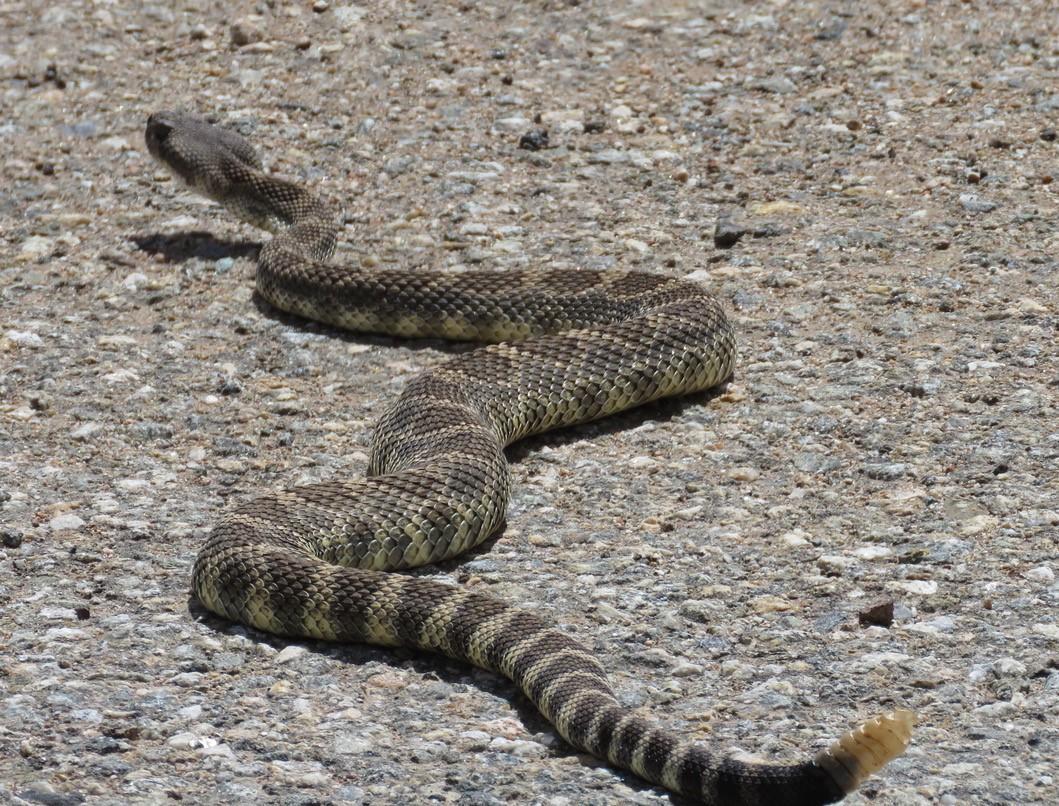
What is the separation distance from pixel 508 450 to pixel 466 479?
1203 mm

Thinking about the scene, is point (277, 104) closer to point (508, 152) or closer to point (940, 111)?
point (508, 152)

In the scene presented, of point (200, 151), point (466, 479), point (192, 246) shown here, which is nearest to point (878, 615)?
point (466, 479)

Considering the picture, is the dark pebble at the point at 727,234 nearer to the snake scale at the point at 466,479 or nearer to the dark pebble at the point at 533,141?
the snake scale at the point at 466,479

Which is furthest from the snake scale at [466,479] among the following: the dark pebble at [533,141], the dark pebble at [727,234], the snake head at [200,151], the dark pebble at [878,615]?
the dark pebble at [533,141]

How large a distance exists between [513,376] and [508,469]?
2.92 feet

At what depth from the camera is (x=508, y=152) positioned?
1160 centimetres

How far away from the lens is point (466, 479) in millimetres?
7039

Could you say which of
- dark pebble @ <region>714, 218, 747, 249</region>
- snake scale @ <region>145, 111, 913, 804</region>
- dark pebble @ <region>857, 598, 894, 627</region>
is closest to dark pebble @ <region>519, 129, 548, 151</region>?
snake scale @ <region>145, 111, 913, 804</region>

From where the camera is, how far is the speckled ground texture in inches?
214

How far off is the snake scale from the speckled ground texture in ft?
0.47

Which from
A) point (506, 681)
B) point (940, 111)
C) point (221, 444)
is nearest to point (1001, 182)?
point (940, 111)

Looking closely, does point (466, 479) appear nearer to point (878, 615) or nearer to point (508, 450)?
point (508, 450)

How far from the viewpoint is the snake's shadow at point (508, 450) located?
18.4 feet

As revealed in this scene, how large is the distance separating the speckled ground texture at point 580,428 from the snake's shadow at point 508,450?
28 mm
